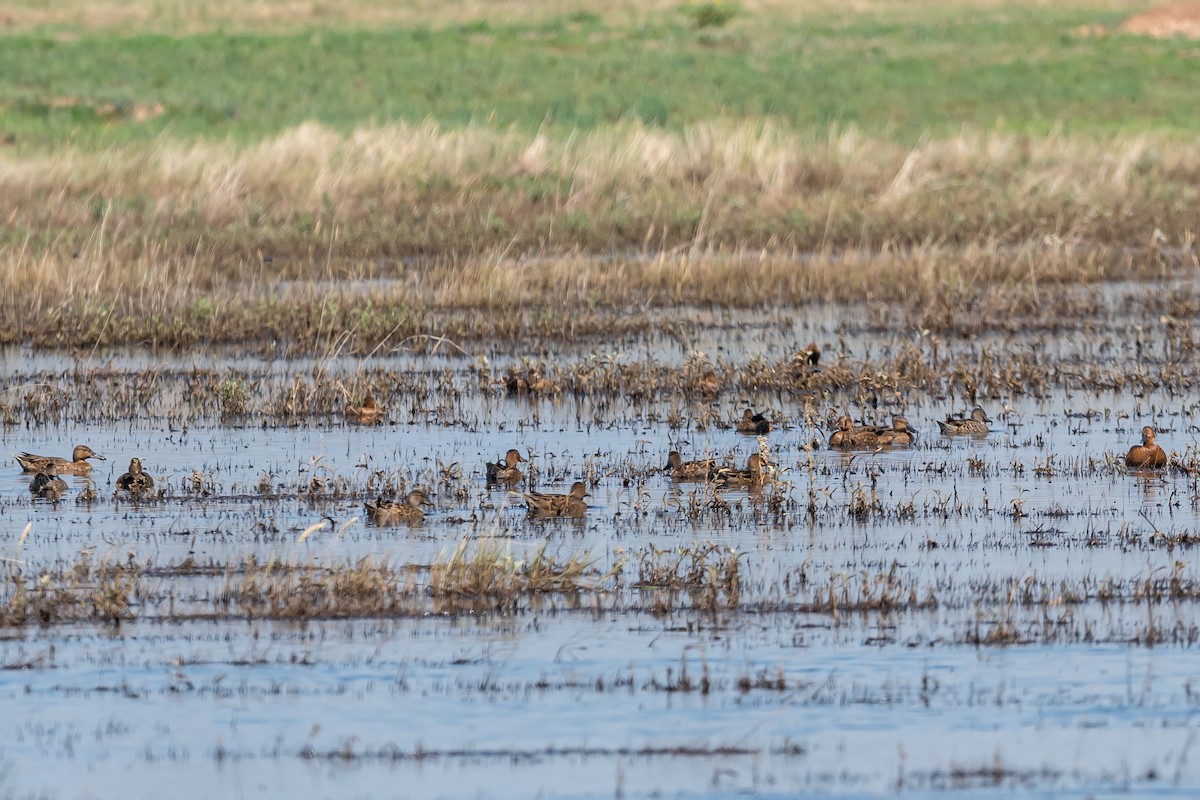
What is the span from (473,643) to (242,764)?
156cm

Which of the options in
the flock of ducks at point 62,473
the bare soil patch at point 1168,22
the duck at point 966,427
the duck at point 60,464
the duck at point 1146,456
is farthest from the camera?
the bare soil patch at point 1168,22

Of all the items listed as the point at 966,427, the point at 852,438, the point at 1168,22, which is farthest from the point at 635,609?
the point at 1168,22

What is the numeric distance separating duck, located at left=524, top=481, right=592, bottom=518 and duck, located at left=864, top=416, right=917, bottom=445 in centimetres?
279

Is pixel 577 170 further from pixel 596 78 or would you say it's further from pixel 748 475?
pixel 596 78

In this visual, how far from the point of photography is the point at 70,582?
29.7 feet

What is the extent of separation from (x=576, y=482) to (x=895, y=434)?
2711mm

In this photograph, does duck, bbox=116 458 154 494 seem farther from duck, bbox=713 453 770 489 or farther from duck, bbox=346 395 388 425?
duck, bbox=713 453 770 489

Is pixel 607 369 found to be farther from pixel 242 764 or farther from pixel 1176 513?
pixel 242 764

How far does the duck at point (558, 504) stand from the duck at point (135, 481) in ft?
7.44

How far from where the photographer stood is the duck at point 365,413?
14.1 meters

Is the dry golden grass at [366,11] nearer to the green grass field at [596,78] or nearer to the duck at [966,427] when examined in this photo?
the green grass field at [596,78]

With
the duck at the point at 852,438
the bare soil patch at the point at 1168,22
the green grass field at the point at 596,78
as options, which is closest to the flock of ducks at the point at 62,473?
the duck at the point at 852,438

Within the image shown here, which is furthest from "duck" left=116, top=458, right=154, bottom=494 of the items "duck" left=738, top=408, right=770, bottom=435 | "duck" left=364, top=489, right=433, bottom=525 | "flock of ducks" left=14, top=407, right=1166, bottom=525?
"duck" left=738, top=408, right=770, bottom=435

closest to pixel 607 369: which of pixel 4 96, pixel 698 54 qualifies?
pixel 4 96
